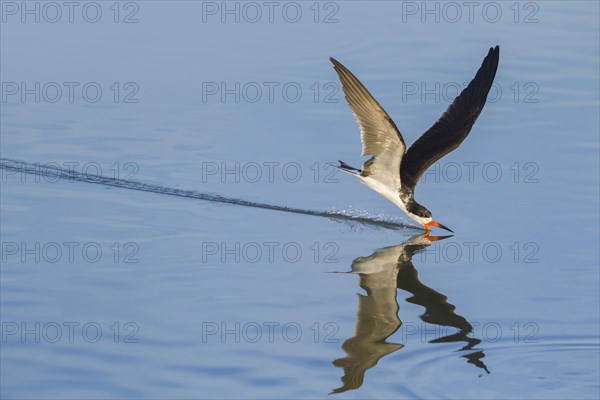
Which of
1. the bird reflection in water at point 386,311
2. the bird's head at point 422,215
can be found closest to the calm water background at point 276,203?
the bird reflection in water at point 386,311

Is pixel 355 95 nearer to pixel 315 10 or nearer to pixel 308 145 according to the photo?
pixel 308 145

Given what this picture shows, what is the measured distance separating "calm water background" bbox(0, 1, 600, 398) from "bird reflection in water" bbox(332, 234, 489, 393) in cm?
6

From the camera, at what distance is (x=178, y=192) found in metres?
11.1

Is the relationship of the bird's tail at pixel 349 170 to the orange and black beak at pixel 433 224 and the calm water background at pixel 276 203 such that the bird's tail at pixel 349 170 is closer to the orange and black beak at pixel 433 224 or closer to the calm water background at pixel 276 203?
the calm water background at pixel 276 203

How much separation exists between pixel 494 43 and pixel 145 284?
845 cm

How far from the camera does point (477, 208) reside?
1123 centimetres

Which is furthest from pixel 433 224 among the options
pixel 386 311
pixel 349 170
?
pixel 386 311

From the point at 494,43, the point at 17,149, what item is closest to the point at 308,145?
the point at 17,149

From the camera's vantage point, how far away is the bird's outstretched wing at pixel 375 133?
9.79 m

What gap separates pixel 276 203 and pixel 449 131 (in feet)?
5.99

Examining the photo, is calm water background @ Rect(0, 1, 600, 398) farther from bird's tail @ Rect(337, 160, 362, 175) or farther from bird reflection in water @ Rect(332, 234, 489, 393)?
bird's tail @ Rect(337, 160, 362, 175)

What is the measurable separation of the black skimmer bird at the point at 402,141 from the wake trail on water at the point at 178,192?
29 centimetres

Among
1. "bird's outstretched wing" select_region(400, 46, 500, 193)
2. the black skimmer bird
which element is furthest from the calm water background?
"bird's outstretched wing" select_region(400, 46, 500, 193)

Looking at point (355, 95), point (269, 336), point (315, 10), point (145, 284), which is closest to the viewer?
point (269, 336)
